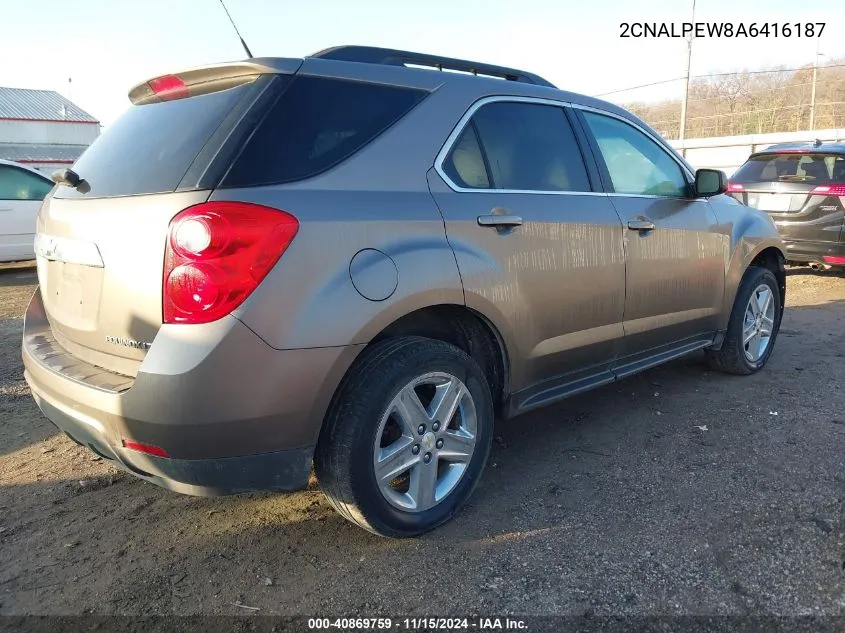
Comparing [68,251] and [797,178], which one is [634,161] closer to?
[68,251]

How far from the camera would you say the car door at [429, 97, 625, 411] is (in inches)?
110

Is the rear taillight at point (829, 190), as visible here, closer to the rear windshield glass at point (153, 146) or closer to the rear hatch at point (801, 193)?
the rear hatch at point (801, 193)

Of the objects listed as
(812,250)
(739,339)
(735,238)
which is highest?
(735,238)

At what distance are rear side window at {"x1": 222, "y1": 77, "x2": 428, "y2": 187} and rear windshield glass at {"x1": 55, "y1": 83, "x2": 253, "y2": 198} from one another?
189 millimetres

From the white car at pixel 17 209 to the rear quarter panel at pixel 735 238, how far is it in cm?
Result: 853

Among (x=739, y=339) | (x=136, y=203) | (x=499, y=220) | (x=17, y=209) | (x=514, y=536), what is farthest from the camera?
(x=17, y=209)

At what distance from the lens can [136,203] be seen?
233cm

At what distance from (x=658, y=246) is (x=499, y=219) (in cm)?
129

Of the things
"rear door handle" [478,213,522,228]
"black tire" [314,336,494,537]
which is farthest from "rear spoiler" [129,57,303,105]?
"black tire" [314,336,494,537]

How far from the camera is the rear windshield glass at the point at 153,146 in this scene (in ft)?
7.82

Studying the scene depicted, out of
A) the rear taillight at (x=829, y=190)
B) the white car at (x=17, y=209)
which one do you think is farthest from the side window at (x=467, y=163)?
the white car at (x=17, y=209)

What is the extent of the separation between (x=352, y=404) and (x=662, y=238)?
7.17 feet

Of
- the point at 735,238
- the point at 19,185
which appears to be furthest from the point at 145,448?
the point at 19,185

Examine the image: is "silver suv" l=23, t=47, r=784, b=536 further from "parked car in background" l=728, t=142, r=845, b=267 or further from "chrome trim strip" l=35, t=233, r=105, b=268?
"parked car in background" l=728, t=142, r=845, b=267
